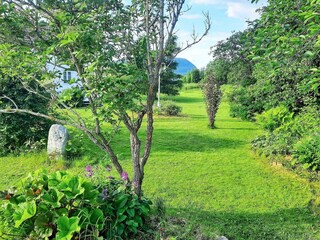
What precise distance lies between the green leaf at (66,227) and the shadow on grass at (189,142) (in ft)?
18.8

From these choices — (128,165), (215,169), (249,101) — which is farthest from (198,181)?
(249,101)

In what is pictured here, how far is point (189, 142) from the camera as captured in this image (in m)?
8.88

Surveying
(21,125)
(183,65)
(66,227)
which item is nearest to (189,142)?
(21,125)

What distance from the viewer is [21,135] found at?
7.60 m

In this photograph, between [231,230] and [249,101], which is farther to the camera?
[249,101]

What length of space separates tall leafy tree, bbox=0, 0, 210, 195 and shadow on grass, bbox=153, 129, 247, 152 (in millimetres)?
4934

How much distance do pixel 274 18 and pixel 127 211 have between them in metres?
2.62

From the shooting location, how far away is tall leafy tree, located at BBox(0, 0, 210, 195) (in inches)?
105

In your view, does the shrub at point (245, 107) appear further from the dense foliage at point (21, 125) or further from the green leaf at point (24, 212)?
the green leaf at point (24, 212)

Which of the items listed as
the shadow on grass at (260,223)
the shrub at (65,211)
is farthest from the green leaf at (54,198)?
the shadow on grass at (260,223)

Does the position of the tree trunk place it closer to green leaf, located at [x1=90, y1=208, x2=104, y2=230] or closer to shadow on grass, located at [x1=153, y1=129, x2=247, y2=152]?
green leaf, located at [x1=90, y1=208, x2=104, y2=230]

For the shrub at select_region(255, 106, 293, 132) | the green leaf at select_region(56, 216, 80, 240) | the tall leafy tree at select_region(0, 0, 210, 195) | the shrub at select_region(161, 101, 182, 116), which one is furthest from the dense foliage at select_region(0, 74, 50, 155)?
the shrub at select_region(161, 101, 182, 116)

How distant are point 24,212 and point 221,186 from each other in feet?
12.6

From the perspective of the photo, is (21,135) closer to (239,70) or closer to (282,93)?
(282,93)
